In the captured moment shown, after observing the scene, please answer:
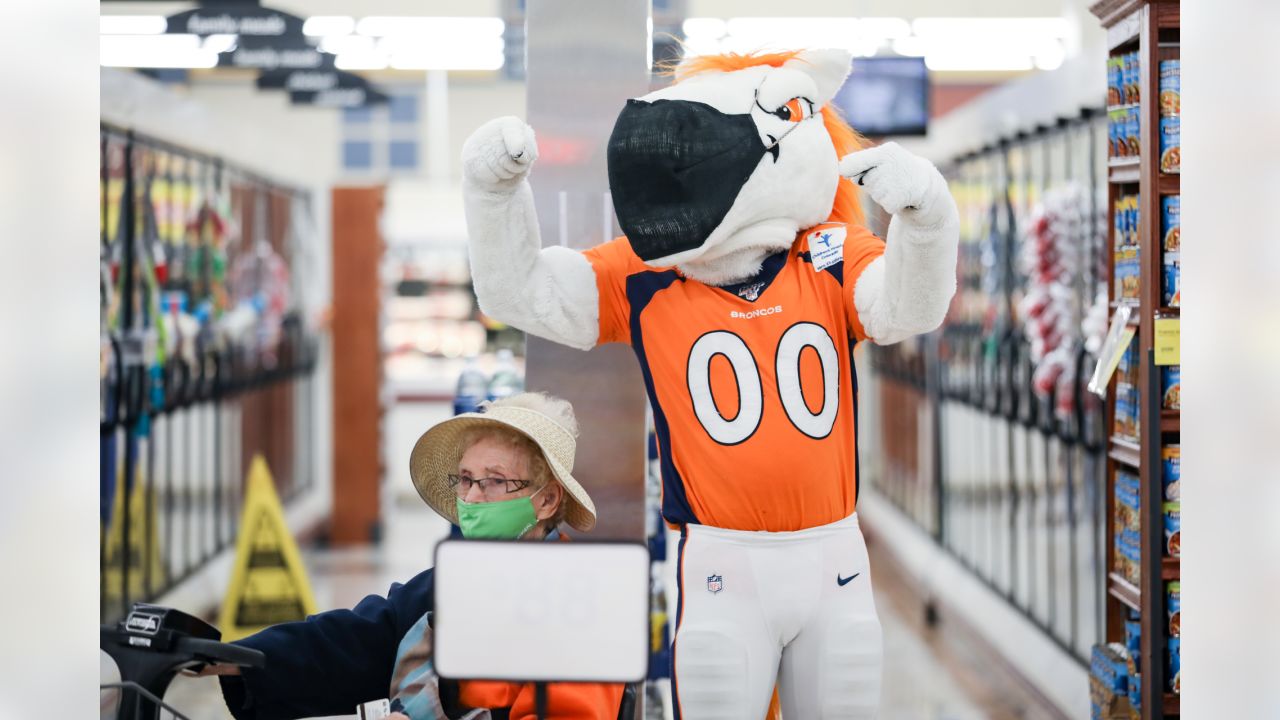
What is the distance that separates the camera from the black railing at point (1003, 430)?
4.64 m

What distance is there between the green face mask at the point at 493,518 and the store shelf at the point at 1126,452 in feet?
4.77

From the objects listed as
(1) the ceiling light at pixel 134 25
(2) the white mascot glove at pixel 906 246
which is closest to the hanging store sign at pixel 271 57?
(1) the ceiling light at pixel 134 25

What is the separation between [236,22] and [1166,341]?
4.33 meters

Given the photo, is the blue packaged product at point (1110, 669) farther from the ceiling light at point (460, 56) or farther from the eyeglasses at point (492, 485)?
the ceiling light at point (460, 56)

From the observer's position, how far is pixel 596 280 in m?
2.15

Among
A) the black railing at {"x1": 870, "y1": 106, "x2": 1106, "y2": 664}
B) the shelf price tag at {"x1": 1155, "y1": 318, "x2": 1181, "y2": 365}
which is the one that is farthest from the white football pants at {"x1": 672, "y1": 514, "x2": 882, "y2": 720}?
the black railing at {"x1": 870, "y1": 106, "x2": 1106, "y2": 664}

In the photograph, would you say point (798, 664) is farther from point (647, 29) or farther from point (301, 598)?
point (301, 598)

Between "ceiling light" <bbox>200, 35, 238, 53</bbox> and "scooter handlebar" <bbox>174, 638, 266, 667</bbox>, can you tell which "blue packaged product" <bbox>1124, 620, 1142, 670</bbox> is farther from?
"ceiling light" <bbox>200, 35, 238, 53</bbox>

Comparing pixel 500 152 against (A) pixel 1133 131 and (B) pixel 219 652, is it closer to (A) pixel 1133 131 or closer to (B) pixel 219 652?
(B) pixel 219 652

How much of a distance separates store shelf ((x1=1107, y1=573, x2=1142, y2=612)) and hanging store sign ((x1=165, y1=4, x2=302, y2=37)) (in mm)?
4202

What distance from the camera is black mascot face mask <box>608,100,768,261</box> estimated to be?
1.92 meters
